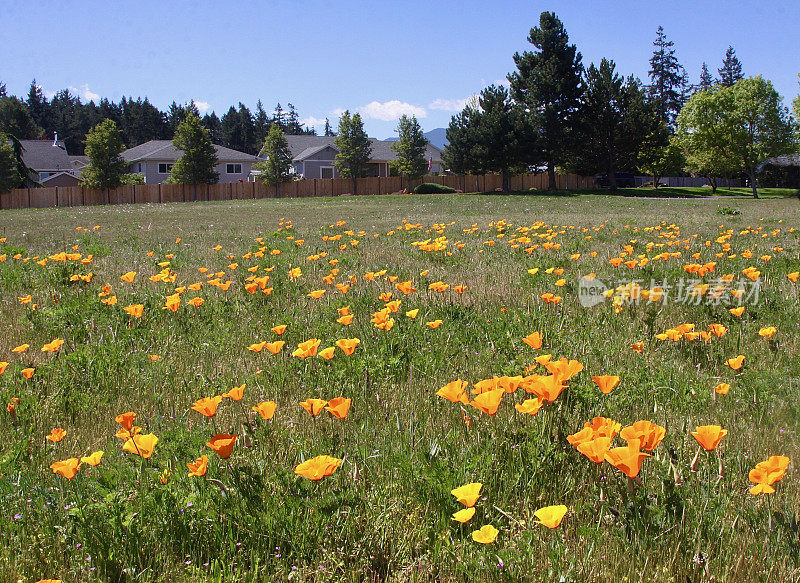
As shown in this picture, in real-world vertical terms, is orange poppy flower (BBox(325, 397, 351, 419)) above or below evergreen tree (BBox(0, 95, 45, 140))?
below

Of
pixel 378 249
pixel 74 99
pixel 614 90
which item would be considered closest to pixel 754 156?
pixel 614 90

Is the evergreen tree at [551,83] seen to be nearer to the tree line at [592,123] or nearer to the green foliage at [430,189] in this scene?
the tree line at [592,123]

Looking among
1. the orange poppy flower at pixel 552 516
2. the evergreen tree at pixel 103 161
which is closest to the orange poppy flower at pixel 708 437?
the orange poppy flower at pixel 552 516

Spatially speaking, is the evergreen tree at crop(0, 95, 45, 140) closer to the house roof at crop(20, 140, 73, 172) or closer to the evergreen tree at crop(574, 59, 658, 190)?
the house roof at crop(20, 140, 73, 172)

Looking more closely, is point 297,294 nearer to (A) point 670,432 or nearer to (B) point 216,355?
(B) point 216,355

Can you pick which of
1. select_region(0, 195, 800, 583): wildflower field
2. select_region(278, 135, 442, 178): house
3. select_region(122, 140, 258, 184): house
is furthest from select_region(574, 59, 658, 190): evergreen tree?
select_region(0, 195, 800, 583): wildflower field

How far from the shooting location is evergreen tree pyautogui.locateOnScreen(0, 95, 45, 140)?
8231 centimetres

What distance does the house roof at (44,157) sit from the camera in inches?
2680

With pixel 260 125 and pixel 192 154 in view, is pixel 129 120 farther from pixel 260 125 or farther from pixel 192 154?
pixel 192 154

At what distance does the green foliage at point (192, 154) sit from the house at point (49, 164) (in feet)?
66.5

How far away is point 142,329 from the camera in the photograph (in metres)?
4.29

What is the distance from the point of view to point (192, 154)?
53.8 metres

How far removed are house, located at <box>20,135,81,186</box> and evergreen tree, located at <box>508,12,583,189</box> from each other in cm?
5130

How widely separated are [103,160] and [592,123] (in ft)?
142
